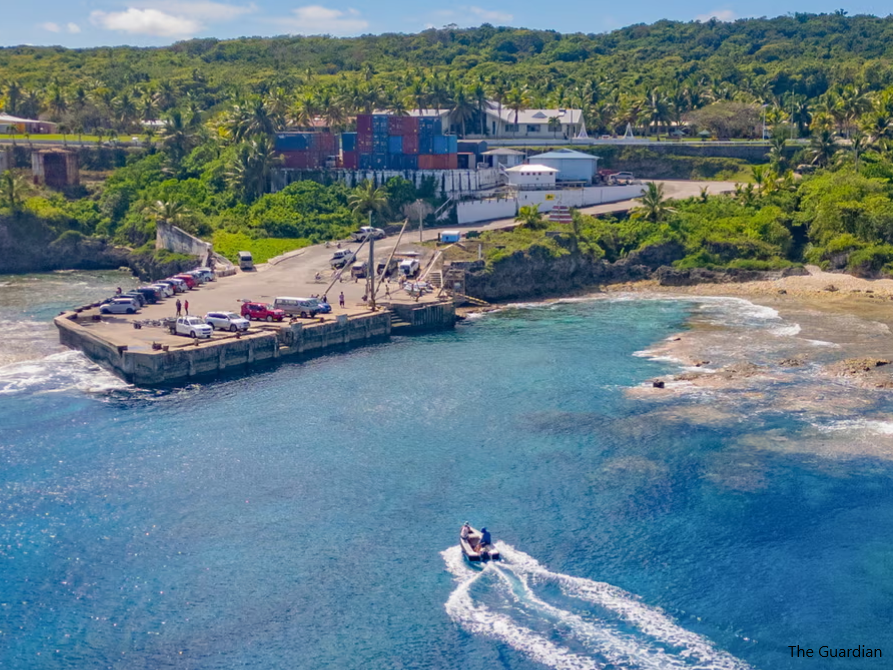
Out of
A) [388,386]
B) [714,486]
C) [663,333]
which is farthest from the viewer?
[663,333]

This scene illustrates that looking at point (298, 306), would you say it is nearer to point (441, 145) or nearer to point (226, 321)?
point (226, 321)

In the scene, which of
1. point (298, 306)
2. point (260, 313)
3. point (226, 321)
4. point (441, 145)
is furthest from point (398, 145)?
point (226, 321)

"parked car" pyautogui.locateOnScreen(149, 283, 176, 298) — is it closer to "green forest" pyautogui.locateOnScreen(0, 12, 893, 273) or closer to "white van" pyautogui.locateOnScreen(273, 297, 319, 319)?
"white van" pyautogui.locateOnScreen(273, 297, 319, 319)

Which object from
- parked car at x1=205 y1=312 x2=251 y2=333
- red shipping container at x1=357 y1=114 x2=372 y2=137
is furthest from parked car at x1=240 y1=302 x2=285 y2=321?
red shipping container at x1=357 y1=114 x2=372 y2=137

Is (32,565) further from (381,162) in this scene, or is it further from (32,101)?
(32,101)

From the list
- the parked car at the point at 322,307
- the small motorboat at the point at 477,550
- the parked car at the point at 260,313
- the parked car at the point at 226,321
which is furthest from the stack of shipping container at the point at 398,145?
the small motorboat at the point at 477,550

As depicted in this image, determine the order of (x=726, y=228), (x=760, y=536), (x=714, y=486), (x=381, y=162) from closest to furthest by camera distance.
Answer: (x=760, y=536)
(x=714, y=486)
(x=726, y=228)
(x=381, y=162)

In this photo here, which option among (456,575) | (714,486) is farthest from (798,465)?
(456,575)
